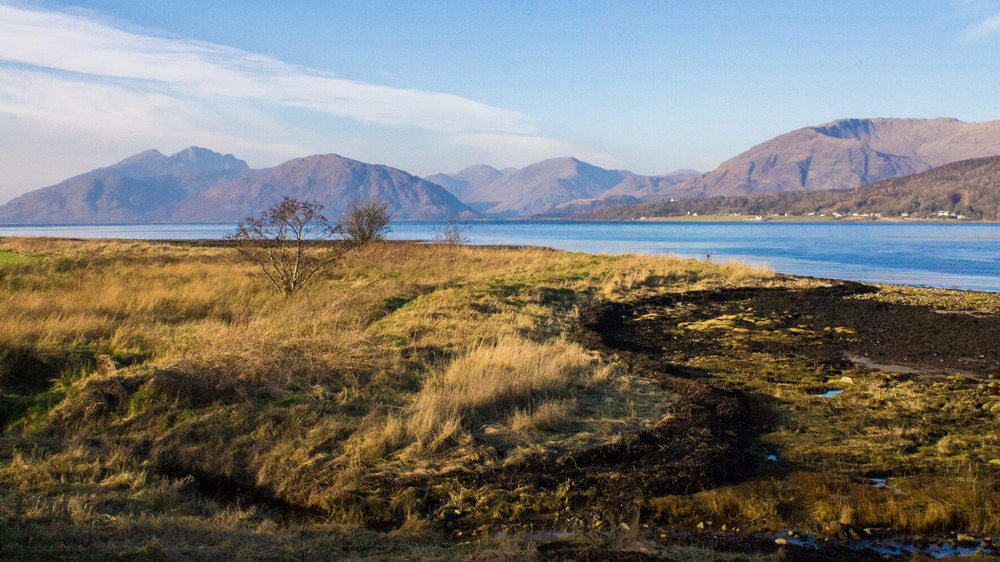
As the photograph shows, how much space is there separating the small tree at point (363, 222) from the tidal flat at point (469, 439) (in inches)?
809

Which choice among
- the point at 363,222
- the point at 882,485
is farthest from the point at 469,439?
the point at 363,222

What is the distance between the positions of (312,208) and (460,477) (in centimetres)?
1359

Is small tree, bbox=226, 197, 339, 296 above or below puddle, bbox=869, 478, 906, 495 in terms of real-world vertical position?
above

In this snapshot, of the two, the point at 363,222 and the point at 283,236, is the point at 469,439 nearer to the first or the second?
the point at 283,236

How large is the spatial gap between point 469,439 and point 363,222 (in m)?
30.0

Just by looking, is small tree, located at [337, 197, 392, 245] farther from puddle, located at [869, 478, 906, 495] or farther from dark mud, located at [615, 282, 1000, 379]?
puddle, located at [869, 478, 906, 495]

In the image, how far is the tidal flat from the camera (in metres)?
5.00

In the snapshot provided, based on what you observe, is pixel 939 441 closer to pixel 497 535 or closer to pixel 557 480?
pixel 557 480

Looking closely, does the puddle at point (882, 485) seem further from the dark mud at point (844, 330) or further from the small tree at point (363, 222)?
the small tree at point (363, 222)

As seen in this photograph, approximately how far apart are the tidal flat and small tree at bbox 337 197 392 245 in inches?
809

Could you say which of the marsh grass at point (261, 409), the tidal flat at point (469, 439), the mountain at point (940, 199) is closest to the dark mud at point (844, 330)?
the tidal flat at point (469, 439)

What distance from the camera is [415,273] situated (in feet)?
81.8

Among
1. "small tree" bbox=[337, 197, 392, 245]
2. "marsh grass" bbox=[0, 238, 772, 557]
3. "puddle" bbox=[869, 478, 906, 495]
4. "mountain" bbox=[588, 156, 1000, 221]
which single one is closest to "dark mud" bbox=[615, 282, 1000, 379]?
"marsh grass" bbox=[0, 238, 772, 557]

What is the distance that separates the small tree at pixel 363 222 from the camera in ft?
114
